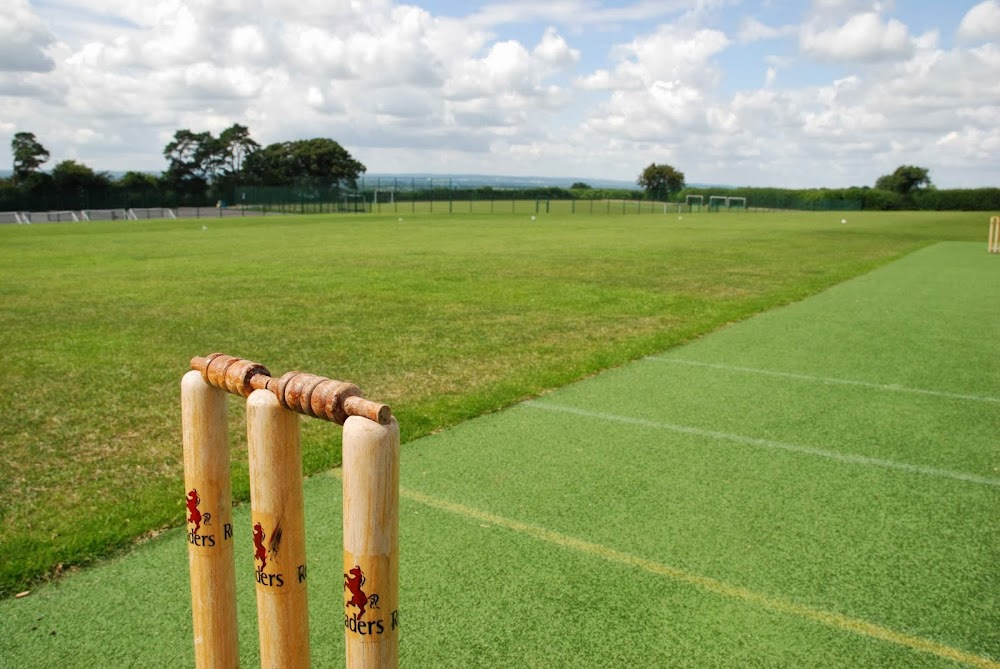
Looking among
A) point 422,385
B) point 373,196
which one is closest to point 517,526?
point 422,385

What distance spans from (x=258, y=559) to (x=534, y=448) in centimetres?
399

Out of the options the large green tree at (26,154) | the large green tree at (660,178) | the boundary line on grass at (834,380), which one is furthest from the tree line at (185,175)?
the boundary line on grass at (834,380)

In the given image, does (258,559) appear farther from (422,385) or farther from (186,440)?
(422,385)

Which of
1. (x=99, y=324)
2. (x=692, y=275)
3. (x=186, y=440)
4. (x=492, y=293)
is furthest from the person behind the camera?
(x=692, y=275)

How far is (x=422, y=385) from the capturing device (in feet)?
26.2

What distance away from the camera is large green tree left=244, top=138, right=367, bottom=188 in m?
92.2

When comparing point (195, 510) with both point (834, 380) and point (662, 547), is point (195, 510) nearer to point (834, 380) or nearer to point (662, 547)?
point (662, 547)

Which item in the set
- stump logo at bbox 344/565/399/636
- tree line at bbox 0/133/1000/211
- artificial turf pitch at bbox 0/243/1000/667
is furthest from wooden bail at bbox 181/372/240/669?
tree line at bbox 0/133/1000/211

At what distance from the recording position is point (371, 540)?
79.9 inches

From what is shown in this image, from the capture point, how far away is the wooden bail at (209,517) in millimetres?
2451

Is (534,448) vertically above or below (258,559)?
below

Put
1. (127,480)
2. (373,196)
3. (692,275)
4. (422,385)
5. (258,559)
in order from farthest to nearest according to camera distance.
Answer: (373,196) → (692,275) → (422,385) → (127,480) → (258,559)

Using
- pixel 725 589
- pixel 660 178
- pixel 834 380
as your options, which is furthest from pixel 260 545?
pixel 660 178

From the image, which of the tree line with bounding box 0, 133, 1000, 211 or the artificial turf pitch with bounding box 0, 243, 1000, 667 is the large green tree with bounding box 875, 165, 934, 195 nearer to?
the tree line with bounding box 0, 133, 1000, 211
